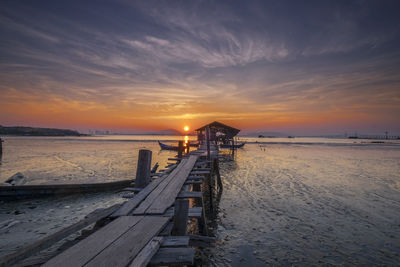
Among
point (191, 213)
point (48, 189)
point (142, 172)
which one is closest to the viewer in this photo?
point (191, 213)

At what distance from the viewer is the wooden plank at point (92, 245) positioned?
2.37 metres

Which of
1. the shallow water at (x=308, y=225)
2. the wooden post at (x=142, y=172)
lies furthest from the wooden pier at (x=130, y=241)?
the shallow water at (x=308, y=225)

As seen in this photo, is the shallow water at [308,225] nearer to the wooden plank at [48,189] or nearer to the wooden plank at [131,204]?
the wooden plank at [131,204]

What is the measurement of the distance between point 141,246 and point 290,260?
456 centimetres

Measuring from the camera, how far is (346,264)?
5066 mm

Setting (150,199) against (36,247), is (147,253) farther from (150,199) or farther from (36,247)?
(150,199)

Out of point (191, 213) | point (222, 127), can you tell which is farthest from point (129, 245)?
point (222, 127)

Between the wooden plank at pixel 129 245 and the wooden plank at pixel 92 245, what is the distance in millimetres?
83

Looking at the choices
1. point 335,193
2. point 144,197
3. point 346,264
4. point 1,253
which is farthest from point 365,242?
point 1,253

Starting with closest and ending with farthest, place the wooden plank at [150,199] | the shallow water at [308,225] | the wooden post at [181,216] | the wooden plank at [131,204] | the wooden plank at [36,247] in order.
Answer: the wooden plank at [36,247]
the wooden post at [181,216]
the wooden plank at [131,204]
the wooden plank at [150,199]
the shallow water at [308,225]

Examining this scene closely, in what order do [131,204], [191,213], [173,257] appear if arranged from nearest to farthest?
1. [173,257]
2. [191,213]
3. [131,204]

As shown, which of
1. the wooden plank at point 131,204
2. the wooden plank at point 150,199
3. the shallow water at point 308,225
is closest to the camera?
the wooden plank at point 131,204

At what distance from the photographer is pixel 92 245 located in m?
2.76

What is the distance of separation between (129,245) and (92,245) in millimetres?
528
